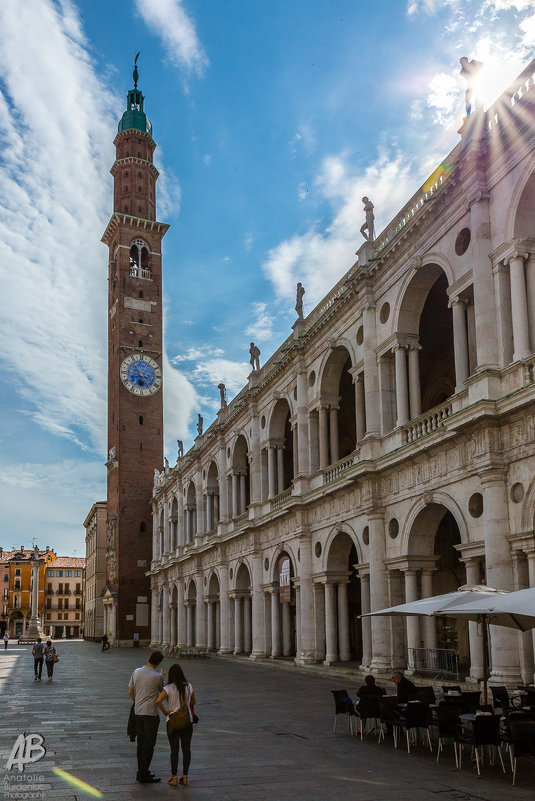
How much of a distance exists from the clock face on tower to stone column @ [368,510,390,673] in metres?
48.6

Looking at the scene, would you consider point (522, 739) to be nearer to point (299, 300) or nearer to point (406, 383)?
point (406, 383)

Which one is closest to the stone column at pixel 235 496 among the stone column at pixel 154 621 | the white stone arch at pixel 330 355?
the white stone arch at pixel 330 355

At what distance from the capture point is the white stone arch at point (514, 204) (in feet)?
62.8

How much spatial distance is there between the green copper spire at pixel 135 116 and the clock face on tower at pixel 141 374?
23061 millimetres

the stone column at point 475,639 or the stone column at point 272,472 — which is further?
the stone column at point 272,472

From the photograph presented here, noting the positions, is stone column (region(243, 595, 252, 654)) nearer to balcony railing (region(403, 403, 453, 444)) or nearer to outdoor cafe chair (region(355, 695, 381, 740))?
balcony railing (region(403, 403, 453, 444))

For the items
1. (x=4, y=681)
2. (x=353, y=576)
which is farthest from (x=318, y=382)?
(x=4, y=681)

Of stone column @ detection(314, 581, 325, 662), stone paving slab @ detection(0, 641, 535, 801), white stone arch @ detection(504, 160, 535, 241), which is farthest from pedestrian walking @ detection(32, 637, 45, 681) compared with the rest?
white stone arch @ detection(504, 160, 535, 241)

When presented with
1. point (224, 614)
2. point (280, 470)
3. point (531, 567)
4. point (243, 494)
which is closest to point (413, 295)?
point (531, 567)

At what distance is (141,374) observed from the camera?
237 feet

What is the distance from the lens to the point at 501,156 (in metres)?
19.8

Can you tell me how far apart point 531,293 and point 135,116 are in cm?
6715

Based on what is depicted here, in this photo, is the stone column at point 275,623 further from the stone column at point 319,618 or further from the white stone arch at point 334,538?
the white stone arch at point 334,538

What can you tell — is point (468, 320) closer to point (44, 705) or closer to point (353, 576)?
point (44, 705)
